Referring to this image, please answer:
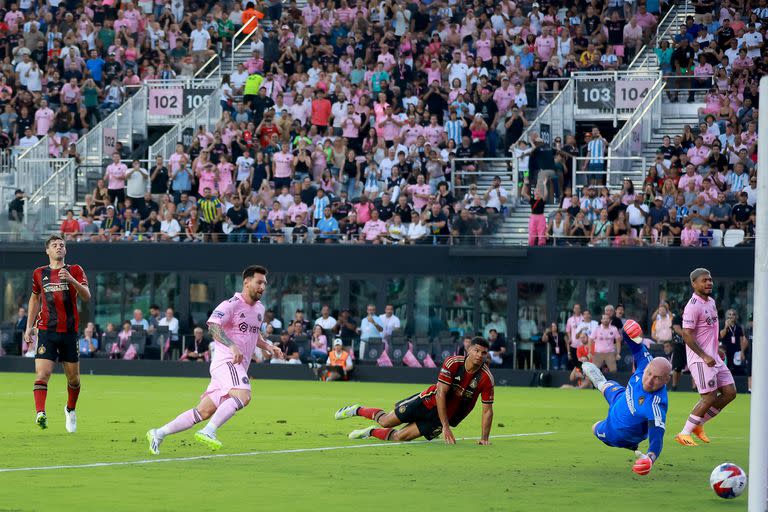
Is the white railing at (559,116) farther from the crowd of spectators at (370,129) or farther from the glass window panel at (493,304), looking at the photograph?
the glass window panel at (493,304)

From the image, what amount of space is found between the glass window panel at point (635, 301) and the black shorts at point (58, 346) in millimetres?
16607

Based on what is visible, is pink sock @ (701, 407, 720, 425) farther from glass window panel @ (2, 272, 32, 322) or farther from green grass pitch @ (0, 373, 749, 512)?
glass window panel @ (2, 272, 32, 322)

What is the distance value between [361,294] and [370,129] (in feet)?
13.2

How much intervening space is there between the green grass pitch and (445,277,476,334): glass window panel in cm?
1080

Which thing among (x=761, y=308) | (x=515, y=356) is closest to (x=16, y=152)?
(x=515, y=356)

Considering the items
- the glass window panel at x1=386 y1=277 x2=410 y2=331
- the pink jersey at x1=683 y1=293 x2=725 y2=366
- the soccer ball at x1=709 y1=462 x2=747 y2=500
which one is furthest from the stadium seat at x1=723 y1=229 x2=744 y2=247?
the soccer ball at x1=709 y1=462 x2=747 y2=500

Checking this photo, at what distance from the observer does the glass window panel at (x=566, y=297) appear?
1232 inches

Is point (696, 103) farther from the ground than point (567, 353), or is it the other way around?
point (696, 103)

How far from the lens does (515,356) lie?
3122cm

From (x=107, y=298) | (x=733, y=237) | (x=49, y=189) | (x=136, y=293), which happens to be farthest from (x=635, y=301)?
(x=49, y=189)

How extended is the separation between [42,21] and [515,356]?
59.2 ft

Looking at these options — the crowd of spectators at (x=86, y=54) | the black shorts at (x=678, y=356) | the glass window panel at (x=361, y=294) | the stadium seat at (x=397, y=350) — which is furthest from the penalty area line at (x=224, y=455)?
the crowd of spectators at (x=86, y=54)

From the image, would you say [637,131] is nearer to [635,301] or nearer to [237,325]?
[635,301]

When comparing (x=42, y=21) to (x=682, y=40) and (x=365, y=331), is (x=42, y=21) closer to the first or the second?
(x=365, y=331)
